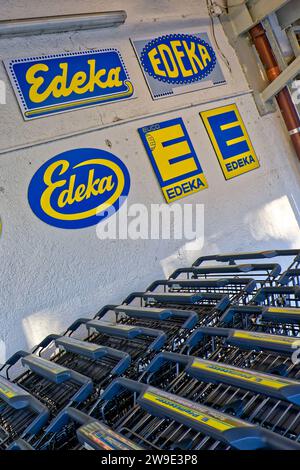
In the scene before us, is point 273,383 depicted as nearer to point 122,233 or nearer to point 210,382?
point 210,382

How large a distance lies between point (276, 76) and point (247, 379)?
387 centimetres

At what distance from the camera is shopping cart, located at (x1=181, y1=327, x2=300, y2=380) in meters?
1.73

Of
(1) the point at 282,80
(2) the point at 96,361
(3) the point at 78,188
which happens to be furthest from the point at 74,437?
(1) the point at 282,80

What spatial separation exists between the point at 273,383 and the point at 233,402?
0.19 meters

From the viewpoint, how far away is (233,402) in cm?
159

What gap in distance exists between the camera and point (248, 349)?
194 centimetres

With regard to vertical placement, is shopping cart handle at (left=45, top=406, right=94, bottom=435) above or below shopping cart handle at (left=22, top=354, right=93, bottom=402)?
below

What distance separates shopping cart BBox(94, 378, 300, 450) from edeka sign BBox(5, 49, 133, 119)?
2.19 meters

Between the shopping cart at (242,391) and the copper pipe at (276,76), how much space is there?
353 cm

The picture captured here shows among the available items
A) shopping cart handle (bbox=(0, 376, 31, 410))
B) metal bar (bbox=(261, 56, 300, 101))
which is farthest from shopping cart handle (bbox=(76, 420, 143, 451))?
metal bar (bbox=(261, 56, 300, 101))

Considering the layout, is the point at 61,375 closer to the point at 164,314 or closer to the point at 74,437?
the point at 74,437

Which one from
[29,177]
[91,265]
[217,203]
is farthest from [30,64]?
[217,203]

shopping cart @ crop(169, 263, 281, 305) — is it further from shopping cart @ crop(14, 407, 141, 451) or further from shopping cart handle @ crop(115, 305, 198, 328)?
shopping cart @ crop(14, 407, 141, 451)

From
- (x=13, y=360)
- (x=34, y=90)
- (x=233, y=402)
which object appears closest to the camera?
(x=233, y=402)
